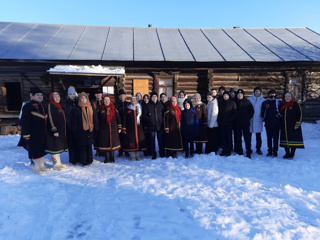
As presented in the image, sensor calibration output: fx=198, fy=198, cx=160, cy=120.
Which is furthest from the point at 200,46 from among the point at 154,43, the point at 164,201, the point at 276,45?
the point at 164,201

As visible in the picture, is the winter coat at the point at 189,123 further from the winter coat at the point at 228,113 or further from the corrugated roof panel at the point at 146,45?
the corrugated roof panel at the point at 146,45

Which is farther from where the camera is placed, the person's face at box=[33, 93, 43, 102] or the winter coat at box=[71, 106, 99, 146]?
the winter coat at box=[71, 106, 99, 146]

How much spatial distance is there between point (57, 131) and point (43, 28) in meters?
11.4

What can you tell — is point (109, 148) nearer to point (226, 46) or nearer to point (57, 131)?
point (57, 131)

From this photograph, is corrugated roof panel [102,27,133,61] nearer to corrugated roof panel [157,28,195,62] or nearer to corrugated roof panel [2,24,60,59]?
corrugated roof panel [157,28,195,62]

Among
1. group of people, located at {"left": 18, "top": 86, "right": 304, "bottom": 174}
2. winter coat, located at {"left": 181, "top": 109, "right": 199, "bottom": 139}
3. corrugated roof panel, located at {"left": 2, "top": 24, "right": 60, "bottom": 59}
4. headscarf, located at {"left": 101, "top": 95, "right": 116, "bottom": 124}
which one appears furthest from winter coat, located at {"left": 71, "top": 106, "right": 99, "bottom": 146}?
corrugated roof panel, located at {"left": 2, "top": 24, "right": 60, "bottom": 59}

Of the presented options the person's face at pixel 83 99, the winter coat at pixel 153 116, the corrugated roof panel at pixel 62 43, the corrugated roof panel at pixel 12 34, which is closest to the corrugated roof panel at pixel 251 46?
the winter coat at pixel 153 116

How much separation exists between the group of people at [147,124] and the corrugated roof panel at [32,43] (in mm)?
6747

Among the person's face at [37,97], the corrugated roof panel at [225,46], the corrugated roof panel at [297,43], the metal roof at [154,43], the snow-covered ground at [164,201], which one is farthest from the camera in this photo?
the corrugated roof panel at [297,43]

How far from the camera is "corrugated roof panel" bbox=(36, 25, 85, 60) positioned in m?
9.20

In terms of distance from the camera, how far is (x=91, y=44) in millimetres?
10539

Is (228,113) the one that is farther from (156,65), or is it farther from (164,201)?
(156,65)

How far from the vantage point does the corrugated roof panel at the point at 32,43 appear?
9109mm

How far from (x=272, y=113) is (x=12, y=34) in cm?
1345
